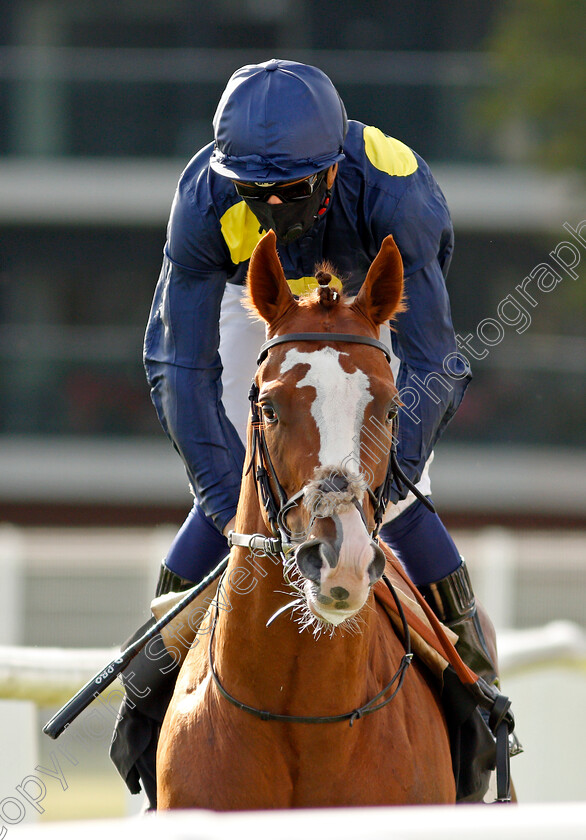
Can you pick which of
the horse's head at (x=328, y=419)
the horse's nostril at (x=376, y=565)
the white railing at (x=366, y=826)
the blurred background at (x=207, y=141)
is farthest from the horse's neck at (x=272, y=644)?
the blurred background at (x=207, y=141)

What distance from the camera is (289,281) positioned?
3643 millimetres

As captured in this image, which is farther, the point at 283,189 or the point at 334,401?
the point at 283,189

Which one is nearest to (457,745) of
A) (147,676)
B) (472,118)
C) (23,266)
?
(147,676)

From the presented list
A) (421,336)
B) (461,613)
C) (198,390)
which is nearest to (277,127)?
(421,336)

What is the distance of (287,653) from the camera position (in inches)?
110

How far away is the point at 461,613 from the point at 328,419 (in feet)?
4.83

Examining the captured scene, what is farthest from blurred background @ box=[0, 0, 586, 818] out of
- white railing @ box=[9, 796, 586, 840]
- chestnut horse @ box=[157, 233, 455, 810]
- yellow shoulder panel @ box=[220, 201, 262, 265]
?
white railing @ box=[9, 796, 586, 840]

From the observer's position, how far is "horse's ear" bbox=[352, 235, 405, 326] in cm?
291

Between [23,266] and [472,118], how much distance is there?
6538 mm

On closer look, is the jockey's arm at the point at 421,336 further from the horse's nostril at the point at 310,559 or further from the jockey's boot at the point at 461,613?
the horse's nostril at the point at 310,559

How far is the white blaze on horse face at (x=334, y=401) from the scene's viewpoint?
2.54 metres

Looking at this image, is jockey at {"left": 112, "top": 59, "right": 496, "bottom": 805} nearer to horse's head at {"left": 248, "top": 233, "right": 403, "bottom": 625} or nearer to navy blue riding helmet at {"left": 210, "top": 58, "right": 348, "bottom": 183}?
navy blue riding helmet at {"left": 210, "top": 58, "right": 348, "bottom": 183}

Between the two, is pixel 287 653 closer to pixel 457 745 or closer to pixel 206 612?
pixel 206 612

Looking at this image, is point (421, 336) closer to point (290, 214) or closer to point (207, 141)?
point (290, 214)
